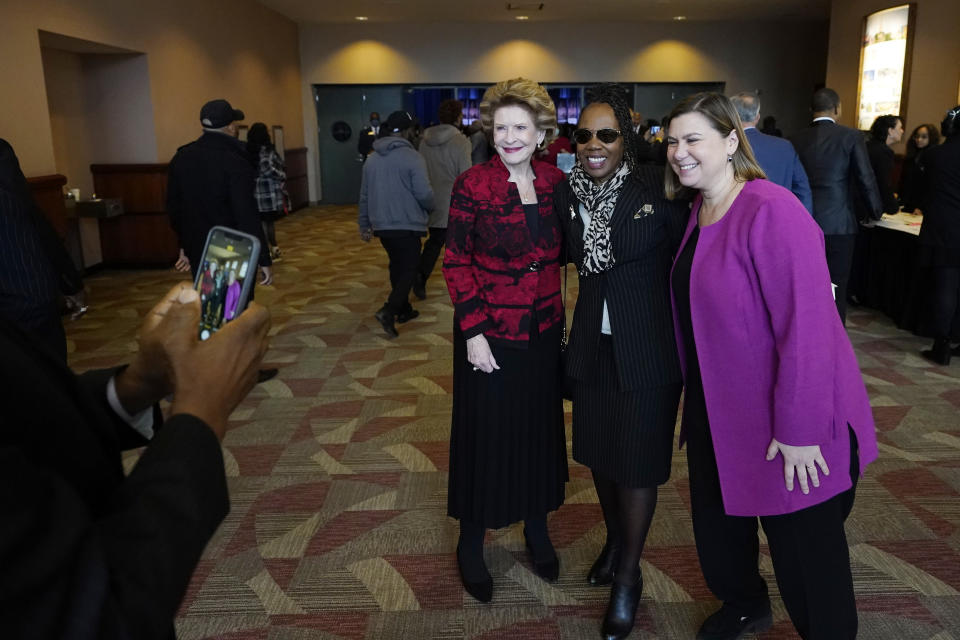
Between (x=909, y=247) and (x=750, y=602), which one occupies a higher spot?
(x=909, y=247)

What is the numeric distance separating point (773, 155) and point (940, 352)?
6.47ft

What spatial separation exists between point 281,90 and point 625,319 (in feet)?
44.4

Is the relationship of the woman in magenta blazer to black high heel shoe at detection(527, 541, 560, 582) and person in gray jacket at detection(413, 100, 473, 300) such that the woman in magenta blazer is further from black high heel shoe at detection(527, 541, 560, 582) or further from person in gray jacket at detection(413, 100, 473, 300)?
person in gray jacket at detection(413, 100, 473, 300)

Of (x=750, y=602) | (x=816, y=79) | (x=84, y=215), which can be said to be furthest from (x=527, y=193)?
(x=816, y=79)

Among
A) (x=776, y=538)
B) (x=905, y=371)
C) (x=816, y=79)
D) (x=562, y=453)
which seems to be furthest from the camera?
(x=816, y=79)

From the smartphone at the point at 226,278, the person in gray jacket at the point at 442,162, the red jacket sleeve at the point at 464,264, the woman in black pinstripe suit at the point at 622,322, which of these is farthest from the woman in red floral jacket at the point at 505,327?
the person in gray jacket at the point at 442,162

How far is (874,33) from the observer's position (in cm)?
1005

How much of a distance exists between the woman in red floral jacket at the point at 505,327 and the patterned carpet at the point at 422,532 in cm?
27

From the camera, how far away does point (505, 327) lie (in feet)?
7.82

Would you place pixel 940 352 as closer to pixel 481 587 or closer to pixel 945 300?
pixel 945 300

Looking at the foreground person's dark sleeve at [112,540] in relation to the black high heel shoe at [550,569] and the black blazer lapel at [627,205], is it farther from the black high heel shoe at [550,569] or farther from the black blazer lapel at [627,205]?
the black high heel shoe at [550,569]

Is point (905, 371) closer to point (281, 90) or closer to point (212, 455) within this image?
point (212, 455)

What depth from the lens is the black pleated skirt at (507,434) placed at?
97.0 inches

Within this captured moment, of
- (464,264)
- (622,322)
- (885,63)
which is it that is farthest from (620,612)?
(885,63)
